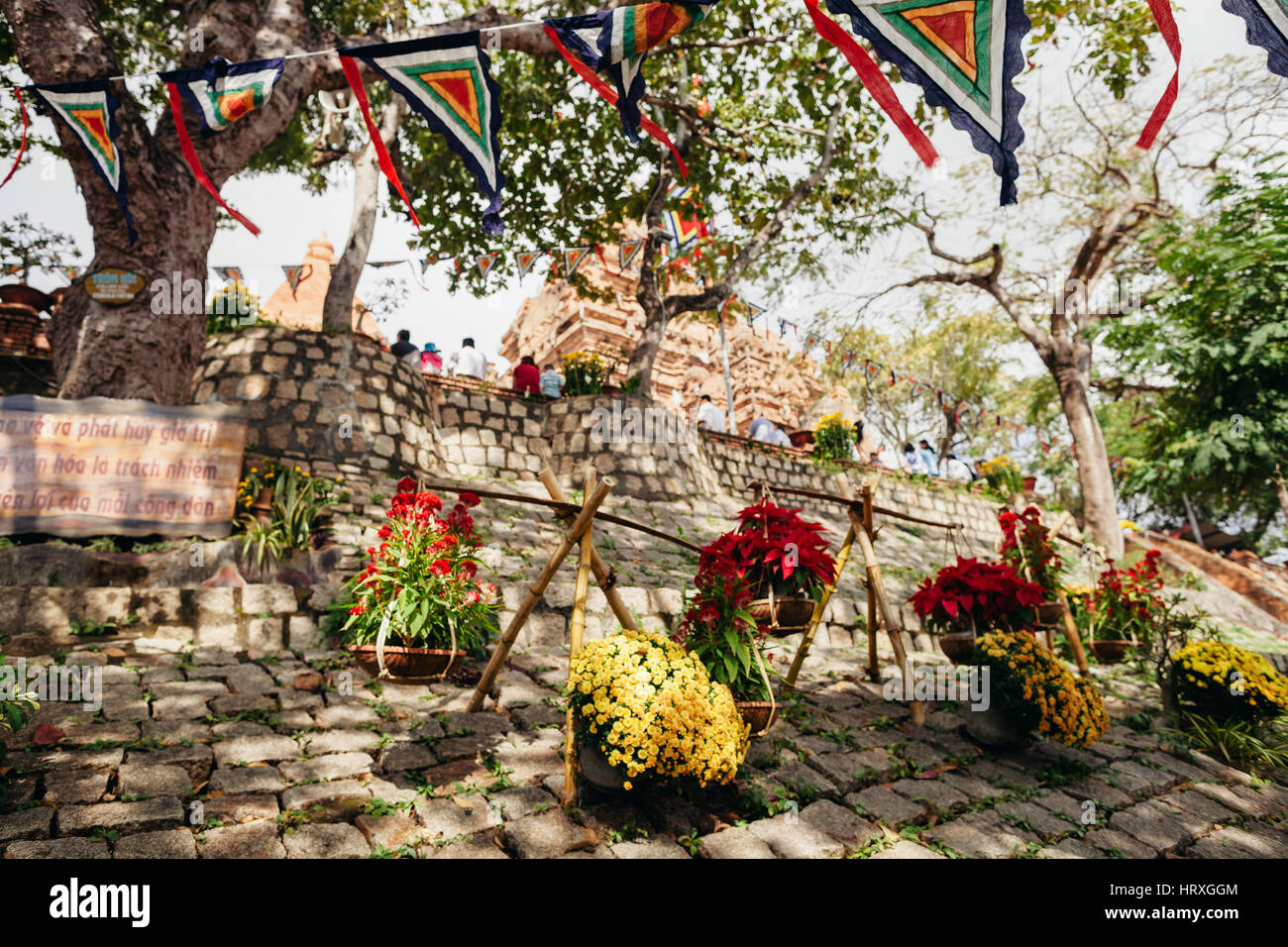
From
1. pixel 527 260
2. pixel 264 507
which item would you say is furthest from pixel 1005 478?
pixel 264 507

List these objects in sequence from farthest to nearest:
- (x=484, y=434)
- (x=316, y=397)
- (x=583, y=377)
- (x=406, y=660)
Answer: (x=583, y=377) → (x=484, y=434) → (x=316, y=397) → (x=406, y=660)

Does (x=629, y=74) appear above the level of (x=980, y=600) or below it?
above

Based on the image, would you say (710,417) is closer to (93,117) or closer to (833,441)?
(833,441)

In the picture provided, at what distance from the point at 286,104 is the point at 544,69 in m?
6.24

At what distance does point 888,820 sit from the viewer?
353cm

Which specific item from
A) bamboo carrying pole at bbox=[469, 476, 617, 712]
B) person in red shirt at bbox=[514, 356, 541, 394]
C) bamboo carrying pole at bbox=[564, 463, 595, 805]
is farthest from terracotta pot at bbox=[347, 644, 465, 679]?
person in red shirt at bbox=[514, 356, 541, 394]

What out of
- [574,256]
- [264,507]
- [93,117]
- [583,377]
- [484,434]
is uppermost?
[574,256]

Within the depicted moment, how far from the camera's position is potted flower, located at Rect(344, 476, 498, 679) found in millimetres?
3273

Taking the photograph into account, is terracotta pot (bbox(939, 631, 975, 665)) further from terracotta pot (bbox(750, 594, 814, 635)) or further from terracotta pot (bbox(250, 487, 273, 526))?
terracotta pot (bbox(250, 487, 273, 526))

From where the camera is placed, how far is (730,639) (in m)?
3.62

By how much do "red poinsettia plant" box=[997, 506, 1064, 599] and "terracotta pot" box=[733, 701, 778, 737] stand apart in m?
3.84

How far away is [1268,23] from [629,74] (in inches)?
131

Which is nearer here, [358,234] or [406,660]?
[406,660]
